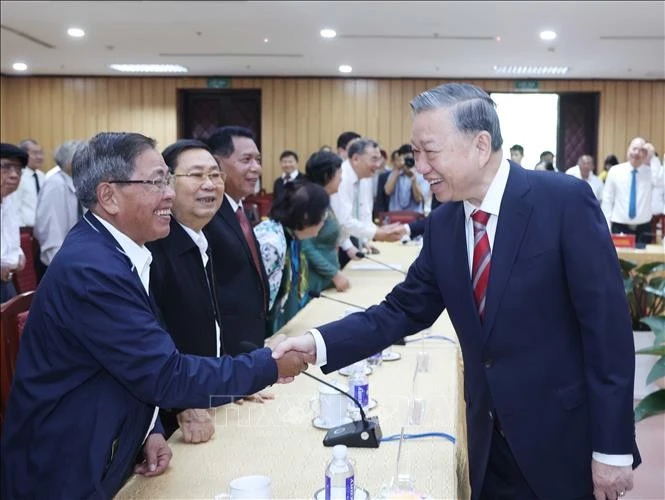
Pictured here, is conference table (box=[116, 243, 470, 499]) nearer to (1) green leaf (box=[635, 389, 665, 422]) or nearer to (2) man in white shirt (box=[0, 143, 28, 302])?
(1) green leaf (box=[635, 389, 665, 422])

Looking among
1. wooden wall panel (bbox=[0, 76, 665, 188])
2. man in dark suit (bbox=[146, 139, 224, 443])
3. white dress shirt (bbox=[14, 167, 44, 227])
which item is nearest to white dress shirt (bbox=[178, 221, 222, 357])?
man in dark suit (bbox=[146, 139, 224, 443])

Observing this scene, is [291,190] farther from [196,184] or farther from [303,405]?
[303,405]

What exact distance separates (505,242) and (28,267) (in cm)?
441

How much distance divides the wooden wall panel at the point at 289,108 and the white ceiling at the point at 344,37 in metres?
0.54

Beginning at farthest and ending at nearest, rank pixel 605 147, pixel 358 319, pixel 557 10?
pixel 605 147 < pixel 557 10 < pixel 358 319

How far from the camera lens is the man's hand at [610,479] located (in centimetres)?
159

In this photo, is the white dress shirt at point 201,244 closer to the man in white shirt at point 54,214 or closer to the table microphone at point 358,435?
the table microphone at point 358,435

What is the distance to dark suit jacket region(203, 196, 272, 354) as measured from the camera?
8.75 ft

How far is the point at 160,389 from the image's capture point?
1.53m

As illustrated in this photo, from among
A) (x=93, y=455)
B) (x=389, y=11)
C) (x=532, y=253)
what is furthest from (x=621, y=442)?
(x=389, y=11)

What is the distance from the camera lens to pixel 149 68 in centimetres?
1321

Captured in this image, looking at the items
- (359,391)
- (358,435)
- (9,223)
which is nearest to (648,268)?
(359,391)

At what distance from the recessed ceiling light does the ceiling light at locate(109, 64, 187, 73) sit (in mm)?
6277

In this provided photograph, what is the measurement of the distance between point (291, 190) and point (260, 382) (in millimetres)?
1920
